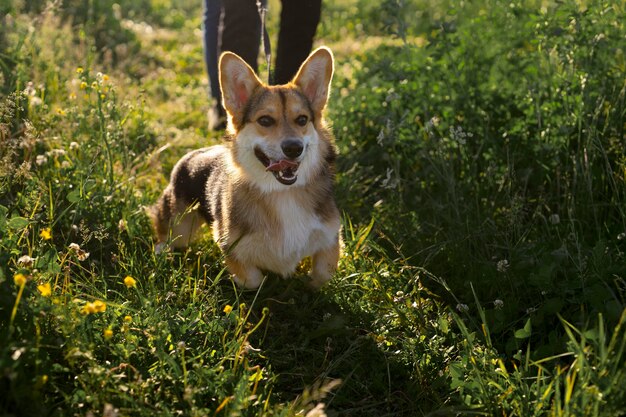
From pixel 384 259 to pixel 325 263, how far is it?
1.22ft

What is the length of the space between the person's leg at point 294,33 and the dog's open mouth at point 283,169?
1.60 m

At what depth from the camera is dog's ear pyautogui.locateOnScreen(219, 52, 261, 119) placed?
345 centimetres

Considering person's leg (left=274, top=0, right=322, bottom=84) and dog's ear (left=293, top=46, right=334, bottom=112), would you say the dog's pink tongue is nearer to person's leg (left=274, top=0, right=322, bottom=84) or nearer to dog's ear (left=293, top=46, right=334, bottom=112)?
dog's ear (left=293, top=46, right=334, bottom=112)

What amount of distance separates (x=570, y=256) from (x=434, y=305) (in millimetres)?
728

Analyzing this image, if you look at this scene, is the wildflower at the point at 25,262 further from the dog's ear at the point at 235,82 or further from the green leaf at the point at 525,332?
the green leaf at the point at 525,332

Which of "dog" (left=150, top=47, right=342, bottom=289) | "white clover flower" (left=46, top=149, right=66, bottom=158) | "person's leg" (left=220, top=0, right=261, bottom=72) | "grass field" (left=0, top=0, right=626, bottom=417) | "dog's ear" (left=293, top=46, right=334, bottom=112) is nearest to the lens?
"grass field" (left=0, top=0, right=626, bottom=417)

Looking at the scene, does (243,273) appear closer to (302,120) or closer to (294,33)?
(302,120)

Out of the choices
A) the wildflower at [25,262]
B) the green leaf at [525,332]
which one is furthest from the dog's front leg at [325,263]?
the wildflower at [25,262]

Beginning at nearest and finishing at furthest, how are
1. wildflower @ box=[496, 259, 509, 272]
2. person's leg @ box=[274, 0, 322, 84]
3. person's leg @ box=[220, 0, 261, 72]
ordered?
1. wildflower @ box=[496, 259, 509, 272]
2. person's leg @ box=[274, 0, 322, 84]
3. person's leg @ box=[220, 0, 261, 72]

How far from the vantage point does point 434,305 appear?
3.46 m

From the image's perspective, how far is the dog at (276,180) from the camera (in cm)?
341

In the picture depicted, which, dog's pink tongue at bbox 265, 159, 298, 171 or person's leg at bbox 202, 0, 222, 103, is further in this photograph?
person's leg at bbox 202, 0, 222, 103

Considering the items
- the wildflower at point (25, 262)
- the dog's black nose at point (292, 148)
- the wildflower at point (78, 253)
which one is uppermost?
the dog's black nose at point (292, 148)

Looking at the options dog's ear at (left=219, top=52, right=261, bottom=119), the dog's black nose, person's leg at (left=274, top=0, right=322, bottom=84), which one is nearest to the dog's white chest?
the dog's black nose
